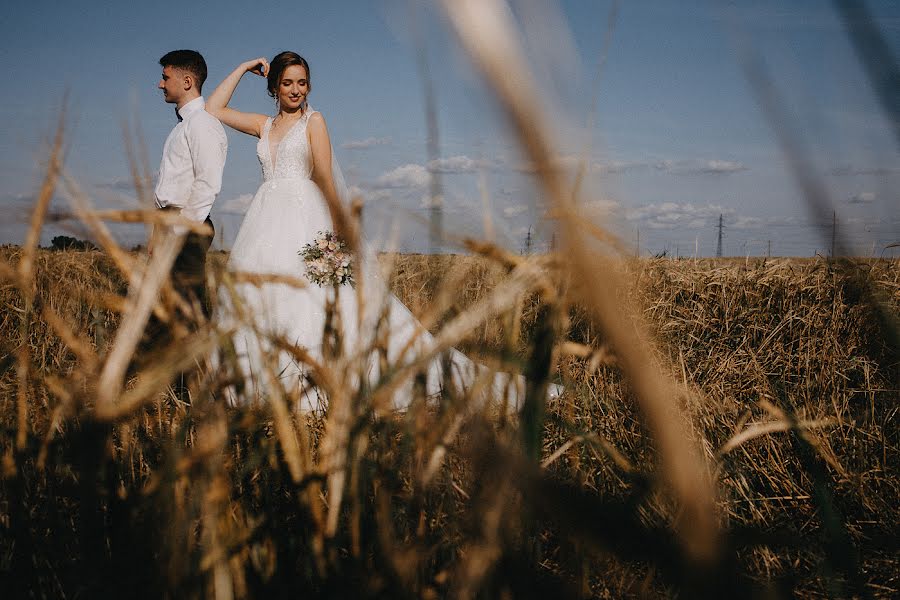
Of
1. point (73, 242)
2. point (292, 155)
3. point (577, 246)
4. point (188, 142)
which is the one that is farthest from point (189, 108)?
point (577, 246)

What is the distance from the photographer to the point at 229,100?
17.6 ft

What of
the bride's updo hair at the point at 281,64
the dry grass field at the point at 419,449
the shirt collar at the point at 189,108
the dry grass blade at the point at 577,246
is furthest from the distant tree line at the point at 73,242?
the bride's updo hair at the point at 281,64

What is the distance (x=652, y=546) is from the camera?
0.92 feet

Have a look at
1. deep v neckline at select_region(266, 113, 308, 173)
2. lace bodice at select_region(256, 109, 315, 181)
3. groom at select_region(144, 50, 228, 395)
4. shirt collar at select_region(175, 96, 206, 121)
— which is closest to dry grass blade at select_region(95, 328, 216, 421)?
groom at select_region(144, 50, 228, 395)

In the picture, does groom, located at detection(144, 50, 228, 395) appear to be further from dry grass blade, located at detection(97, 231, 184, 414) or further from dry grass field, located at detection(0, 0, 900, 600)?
dry grass blade, located at detection(97, 231, 184, 414)

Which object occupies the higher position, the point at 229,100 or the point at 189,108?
the point at 229,100

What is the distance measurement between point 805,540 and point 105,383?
68 cm

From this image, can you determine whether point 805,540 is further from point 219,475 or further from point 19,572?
point 19,572

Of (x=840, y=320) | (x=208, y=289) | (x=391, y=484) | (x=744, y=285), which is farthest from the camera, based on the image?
(x=744, y=285)

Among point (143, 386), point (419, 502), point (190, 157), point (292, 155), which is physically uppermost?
point (292, 155)

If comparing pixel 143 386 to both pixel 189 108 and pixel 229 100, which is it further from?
pixel 229 100

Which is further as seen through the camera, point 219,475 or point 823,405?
point 823,405

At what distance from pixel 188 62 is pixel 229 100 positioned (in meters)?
1.00

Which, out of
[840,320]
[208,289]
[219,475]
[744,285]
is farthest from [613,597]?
[744,285]
